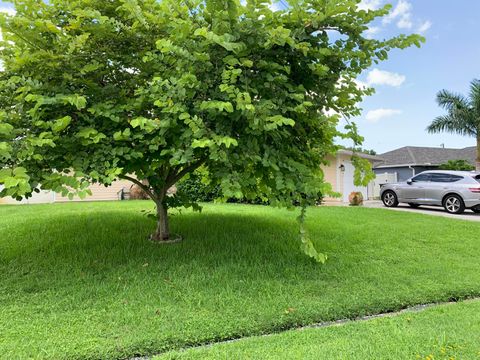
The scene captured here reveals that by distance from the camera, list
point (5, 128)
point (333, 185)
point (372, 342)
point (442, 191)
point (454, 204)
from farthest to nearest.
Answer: point (333, 185) → point (442, 191) → point (454, 204) → point (5, 128) → point (372, 342)

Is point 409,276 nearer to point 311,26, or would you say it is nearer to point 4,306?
point 311,26

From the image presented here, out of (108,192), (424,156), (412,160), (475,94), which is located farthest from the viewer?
(424,156)

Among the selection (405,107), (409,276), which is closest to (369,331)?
(409,276)

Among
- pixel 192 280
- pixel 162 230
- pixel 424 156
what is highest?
pixel 424 156

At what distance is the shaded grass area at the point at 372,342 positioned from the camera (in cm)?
270

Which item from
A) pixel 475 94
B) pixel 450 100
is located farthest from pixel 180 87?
pixel 475 94

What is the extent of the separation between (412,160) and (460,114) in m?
4.78

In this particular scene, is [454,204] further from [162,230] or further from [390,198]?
[162,230]

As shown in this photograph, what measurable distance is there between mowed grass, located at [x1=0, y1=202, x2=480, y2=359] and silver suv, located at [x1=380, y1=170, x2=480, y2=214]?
5.99m

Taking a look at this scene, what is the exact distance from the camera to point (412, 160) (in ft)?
77.9

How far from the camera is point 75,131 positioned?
392 cm

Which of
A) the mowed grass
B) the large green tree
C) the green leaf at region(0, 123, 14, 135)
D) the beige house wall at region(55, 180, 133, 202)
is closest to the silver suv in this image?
the mowed grass

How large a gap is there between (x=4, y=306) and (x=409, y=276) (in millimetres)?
4732

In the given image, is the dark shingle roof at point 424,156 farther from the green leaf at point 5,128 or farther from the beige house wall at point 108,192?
the green leaf at point 5,128
